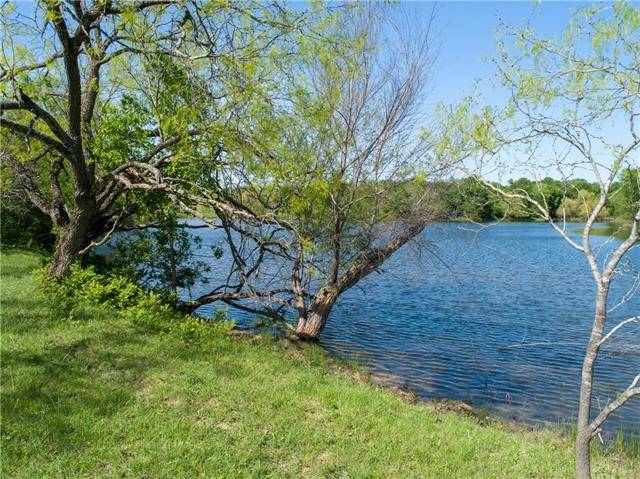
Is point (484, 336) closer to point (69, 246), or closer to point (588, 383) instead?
point (588, 383)

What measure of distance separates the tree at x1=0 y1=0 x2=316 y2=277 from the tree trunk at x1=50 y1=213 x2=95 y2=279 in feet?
0.07

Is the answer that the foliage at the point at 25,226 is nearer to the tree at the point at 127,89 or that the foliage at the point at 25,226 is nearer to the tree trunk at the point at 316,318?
the tree at the point at 127,89

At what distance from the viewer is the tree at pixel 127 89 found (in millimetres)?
7766

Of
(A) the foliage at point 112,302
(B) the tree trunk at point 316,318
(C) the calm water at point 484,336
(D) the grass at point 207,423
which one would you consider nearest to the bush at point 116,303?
(A) the foliage at point 112,302

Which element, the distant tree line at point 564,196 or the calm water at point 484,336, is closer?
the distant tree line at point 564,196

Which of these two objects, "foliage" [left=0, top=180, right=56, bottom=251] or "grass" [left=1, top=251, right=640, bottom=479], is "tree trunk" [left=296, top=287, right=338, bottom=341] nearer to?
"grass" [left=1, top=251, right=640, bottom=479]

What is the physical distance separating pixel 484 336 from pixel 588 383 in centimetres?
1024

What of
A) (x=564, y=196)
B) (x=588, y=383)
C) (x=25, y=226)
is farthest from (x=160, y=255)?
(x=25, y=226)

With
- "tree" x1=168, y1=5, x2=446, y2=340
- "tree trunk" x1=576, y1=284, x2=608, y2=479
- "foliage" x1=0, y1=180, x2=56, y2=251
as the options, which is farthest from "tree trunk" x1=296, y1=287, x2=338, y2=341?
"foliage" x1=0, y1=180, x2=56, y2=251

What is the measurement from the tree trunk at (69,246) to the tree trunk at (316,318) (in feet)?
16.7

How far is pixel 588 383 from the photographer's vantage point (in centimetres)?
405

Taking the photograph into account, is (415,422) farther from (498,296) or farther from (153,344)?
(498,296)

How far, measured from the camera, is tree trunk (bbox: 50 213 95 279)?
10.1m

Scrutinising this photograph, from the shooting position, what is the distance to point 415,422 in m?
6.19
